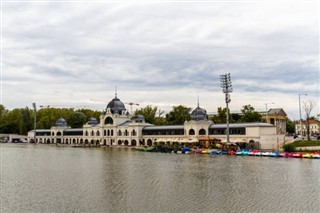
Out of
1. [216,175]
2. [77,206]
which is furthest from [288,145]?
[77,206]

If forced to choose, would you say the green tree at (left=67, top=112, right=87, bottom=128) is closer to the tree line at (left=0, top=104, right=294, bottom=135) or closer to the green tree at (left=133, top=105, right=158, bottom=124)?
the tree line at (left=0, top=104, right=294, bottom=135)

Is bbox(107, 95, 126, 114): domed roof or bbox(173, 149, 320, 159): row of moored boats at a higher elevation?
bbox(107, 95, 126, 114): domed roof

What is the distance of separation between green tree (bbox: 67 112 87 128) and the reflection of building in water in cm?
1064

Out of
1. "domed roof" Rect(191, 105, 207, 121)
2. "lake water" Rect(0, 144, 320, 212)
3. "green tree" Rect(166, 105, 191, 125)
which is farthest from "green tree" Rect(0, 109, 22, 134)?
"lake water" Rect(0, 144, 320, 212)

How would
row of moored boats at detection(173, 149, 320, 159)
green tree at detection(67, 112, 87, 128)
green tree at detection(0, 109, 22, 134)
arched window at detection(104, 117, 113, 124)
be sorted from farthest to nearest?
1. green tree at detection(0, 109, 22, 134)
2. green tree at detection(67, 112, 87, 128)
3. arched window at detection(104, 117, 113, 124)
4. row of moored boats at detection(173, 149, 320, 159)

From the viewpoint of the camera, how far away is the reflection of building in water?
85188 millimetres

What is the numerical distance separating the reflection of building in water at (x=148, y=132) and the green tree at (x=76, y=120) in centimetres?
1064

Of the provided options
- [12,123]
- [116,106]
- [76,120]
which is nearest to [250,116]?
[116,106]

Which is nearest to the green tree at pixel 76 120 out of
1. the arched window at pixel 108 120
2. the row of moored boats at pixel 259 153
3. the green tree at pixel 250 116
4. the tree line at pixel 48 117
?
the tree line at pixel 48 117

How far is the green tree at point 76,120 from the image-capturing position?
15738 cm

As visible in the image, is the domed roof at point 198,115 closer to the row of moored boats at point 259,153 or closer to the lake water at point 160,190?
the row of moored boats at point 259,153

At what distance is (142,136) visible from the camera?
11200 cm

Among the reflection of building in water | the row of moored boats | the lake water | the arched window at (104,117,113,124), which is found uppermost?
the arched window at (104,117,113,124)

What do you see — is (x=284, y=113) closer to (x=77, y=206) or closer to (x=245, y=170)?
(x=245, y=170)
